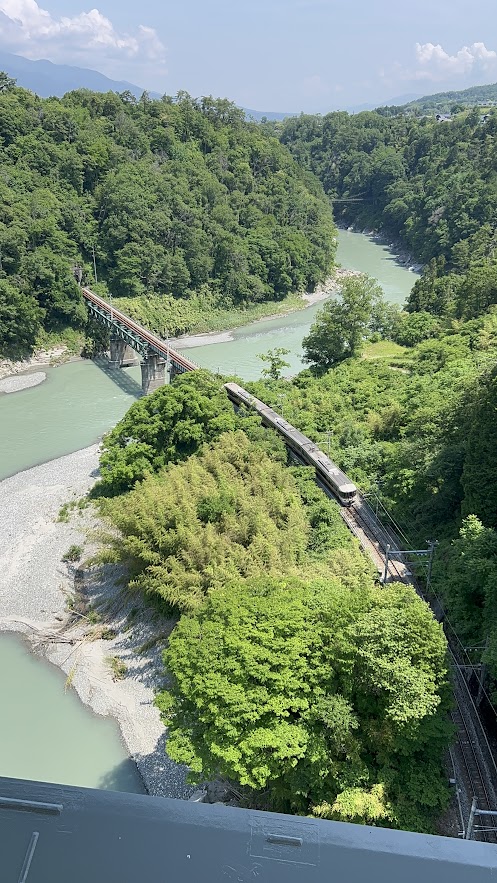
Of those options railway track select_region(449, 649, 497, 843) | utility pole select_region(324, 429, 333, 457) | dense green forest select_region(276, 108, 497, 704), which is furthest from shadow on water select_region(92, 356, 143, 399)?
railway track select_region(449, 649, 497, 843)

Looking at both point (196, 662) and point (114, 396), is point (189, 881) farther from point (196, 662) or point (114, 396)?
point (114, 396)

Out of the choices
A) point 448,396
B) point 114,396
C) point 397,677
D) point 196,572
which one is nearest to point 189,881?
point 397,677

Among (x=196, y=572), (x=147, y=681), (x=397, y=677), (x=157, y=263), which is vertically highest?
(x=157, y=263)

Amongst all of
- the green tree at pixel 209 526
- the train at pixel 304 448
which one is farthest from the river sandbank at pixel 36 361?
the green tree at pixel 209 526

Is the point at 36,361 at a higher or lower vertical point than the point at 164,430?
lower

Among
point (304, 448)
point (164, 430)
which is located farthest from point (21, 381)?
point (304, 448)

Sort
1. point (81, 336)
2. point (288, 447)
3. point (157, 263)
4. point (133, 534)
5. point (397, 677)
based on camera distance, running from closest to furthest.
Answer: point (397, 677), point (133, 534), point (288, 447), point (81, 336), point (157, 263)

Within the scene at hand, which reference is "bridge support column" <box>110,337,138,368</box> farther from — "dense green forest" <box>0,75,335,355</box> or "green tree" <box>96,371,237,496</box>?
"green tree" <box>96,371,237,496</box>

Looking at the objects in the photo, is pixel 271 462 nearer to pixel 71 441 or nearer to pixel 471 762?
pixel 471 762
